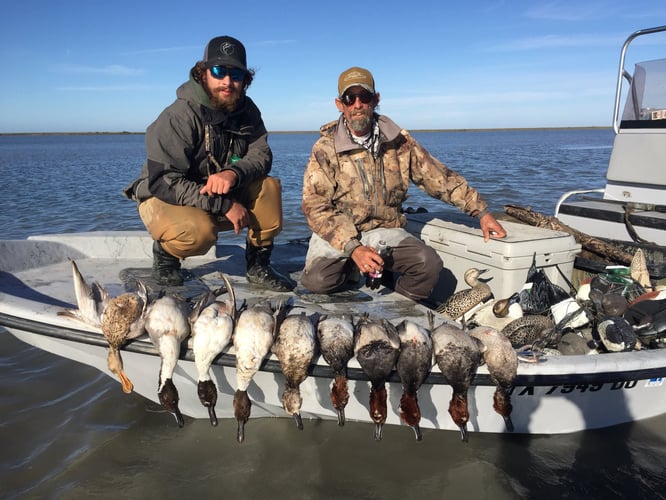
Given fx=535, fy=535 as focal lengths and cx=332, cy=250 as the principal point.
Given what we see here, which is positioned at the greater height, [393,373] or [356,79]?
[356,79]

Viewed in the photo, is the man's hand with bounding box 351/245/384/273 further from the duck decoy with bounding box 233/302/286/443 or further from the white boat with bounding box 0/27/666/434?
the duck decoy with bounding box 233/302/286/443

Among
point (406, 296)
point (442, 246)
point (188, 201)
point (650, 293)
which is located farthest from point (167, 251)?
point (650, 293)

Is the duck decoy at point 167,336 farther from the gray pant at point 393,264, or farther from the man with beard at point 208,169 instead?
the gray pant at point 393,264

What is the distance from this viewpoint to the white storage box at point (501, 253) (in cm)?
443

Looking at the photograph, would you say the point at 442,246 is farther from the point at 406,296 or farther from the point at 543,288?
the point at 543,288

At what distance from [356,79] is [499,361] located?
247cm

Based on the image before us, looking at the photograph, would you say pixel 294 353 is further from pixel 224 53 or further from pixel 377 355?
pixel 224 53

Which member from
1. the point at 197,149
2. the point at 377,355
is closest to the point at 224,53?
the point at 197,149

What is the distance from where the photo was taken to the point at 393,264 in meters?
4.66

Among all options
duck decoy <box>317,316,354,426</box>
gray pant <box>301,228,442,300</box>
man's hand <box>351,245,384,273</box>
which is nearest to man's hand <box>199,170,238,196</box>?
gray pant <box>301,228,442,300</box>

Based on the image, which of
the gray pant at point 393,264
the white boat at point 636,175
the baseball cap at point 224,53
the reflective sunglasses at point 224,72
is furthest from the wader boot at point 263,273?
the white boat at point 636,175

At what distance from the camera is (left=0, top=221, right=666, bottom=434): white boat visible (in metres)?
3.50

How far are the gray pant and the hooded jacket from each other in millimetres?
906

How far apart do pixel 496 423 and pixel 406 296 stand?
1278 mm
